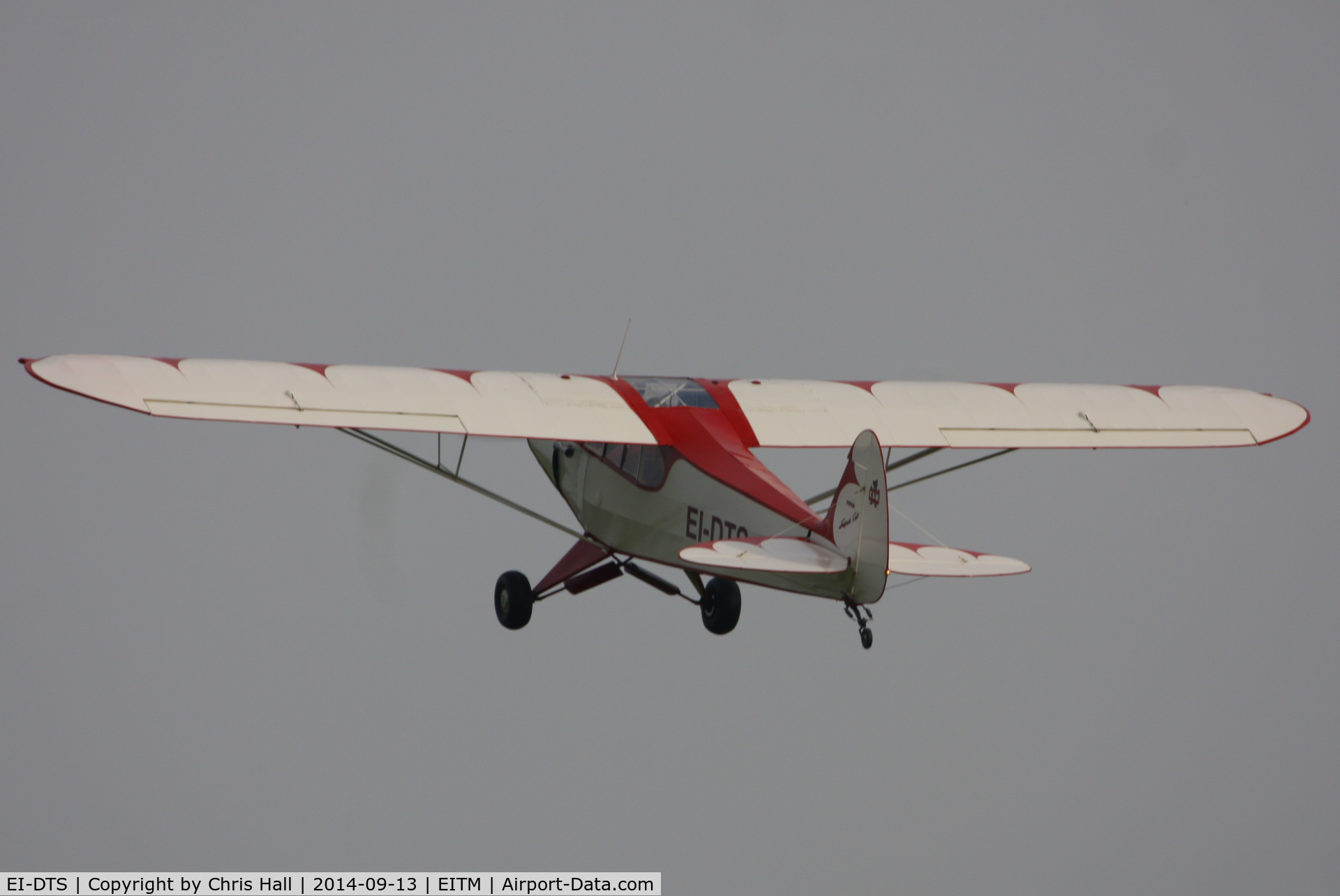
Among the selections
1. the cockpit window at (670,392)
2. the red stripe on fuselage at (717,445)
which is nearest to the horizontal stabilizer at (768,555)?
the red stripe on fuselage at (717,445)

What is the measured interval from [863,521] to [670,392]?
3.31 metres

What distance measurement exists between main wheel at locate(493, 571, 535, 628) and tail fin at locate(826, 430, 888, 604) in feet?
13.3

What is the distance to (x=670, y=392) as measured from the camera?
14.8 m

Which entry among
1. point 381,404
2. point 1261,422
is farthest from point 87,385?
point 1261,422

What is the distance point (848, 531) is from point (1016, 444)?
3.55 metres

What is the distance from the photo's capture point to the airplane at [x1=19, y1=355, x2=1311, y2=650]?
1209cm

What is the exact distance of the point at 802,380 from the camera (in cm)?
1584

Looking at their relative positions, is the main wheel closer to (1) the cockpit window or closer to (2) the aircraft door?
(2) the aircraft door

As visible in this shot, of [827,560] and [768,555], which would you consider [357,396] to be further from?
A: [827,560]

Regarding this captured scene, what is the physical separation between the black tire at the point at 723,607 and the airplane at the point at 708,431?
13mm

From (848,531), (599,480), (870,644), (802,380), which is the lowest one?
(870,644)

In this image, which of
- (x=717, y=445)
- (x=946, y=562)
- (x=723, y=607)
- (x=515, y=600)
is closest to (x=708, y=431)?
(x=717, y=445)

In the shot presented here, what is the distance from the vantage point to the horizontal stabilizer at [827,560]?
38.3ft

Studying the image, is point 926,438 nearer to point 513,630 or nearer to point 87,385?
point 513,630
